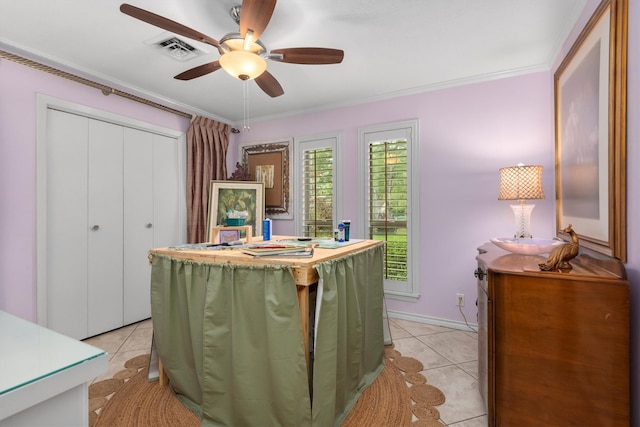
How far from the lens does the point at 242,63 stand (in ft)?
5.77

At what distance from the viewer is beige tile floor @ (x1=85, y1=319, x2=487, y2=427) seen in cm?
181

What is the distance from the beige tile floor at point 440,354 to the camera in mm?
1812

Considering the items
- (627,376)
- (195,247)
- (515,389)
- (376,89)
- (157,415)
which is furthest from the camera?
(376,89)

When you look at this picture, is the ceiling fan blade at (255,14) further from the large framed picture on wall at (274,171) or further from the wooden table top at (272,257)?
the large framed picture on wall at (274,171)

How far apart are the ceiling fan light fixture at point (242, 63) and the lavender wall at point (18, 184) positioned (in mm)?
1824

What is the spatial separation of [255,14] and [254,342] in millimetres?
1589

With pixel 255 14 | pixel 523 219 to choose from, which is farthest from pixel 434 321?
pixel 255 14

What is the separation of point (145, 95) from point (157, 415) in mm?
2945

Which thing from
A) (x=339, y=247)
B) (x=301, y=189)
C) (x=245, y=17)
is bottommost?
(x=339, y=247)

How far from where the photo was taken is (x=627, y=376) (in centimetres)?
125

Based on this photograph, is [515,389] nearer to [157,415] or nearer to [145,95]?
[157,415]

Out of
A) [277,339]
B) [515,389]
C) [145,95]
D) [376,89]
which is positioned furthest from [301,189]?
[515,389]

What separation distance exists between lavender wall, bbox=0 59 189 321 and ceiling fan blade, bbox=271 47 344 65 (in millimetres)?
2085

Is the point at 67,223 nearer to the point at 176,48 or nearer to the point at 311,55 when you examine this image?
the point at 176,48
